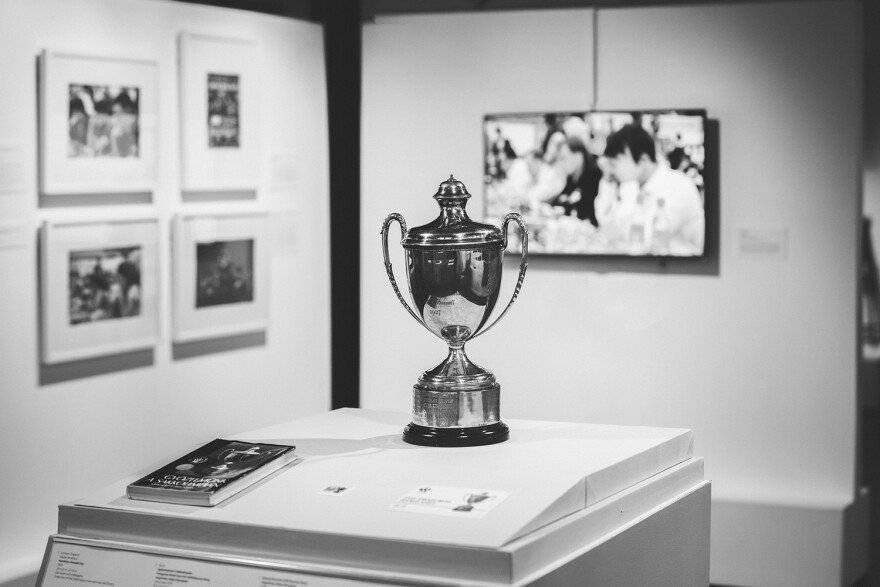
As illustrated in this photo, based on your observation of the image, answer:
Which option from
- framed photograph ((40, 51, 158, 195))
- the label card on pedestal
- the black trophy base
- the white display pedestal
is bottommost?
the label card on pedestal

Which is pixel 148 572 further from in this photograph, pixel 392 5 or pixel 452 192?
pixel 392 5

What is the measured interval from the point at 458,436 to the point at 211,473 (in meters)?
0.57

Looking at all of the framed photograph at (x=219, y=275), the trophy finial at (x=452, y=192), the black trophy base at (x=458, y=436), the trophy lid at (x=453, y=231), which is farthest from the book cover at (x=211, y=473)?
the framed photograph at (x=219, y=275)

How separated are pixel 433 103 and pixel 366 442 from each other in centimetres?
328

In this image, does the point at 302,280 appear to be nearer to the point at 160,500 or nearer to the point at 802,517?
the point at 802,517

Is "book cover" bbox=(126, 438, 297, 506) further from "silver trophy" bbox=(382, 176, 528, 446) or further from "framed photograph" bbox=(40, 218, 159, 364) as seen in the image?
"framed photograph" bbox=(40, 218, 159, 364)

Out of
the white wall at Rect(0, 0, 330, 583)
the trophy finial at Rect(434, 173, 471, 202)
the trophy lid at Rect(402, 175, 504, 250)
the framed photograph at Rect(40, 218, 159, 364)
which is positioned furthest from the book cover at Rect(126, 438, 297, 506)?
the framed photograph at Rect(40, 218, 159, 364)

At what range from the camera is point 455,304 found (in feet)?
8.93

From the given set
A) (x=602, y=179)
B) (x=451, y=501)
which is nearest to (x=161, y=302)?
(x=602, y=179)

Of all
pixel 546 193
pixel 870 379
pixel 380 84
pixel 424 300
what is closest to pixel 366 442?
pixel 424 300

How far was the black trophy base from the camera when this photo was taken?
8.98 feet

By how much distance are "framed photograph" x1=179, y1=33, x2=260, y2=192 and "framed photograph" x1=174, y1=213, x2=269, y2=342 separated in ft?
0.57

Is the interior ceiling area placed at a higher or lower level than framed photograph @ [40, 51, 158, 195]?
higher

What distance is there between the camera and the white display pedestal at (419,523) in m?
2.12
